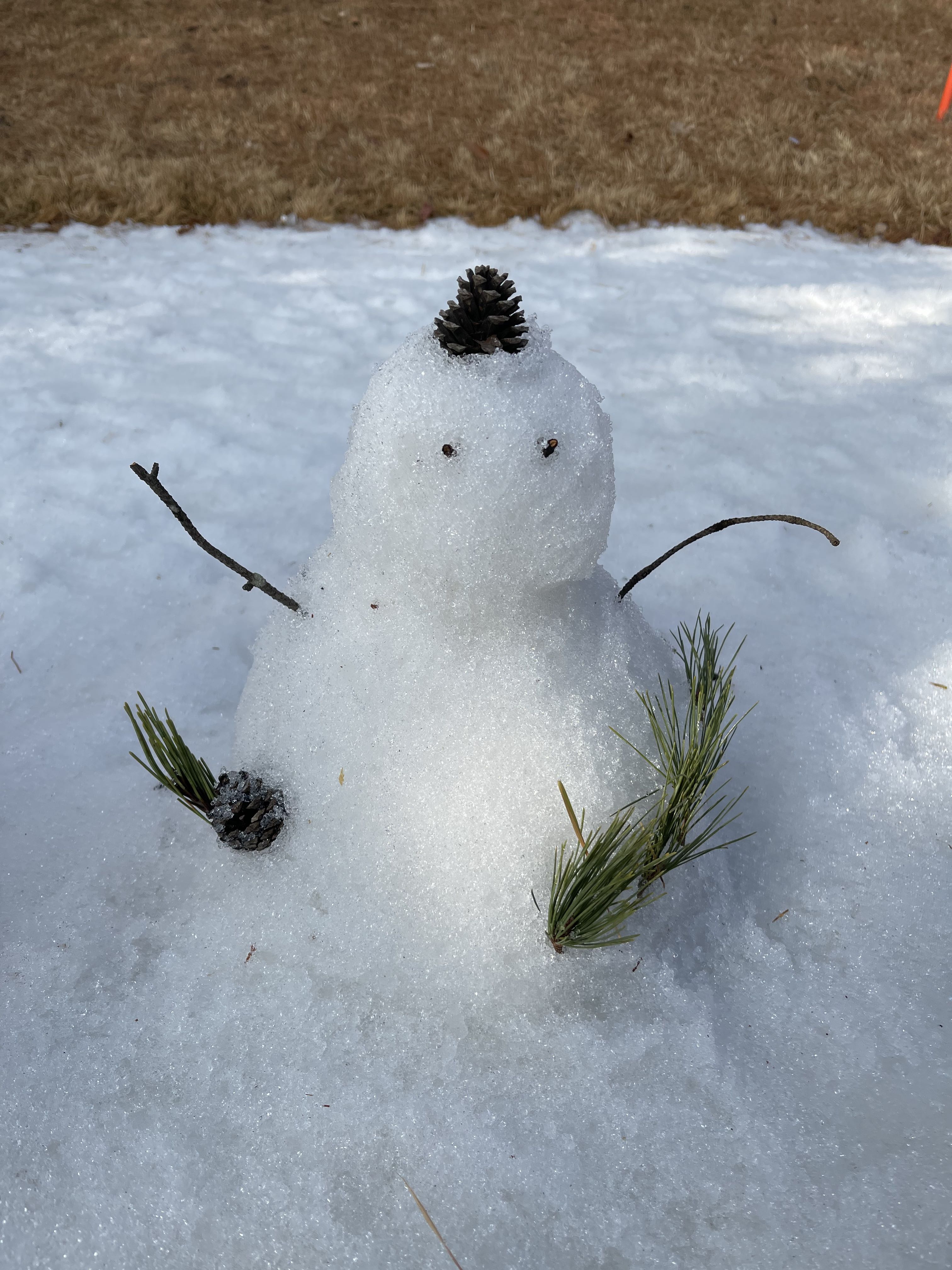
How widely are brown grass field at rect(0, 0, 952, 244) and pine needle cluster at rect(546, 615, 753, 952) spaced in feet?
10.4

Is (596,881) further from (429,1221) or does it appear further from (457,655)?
(429,1221)

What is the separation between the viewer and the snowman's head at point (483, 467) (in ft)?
3.57

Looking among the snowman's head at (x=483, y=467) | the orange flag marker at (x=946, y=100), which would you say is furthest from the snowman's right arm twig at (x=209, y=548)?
the orange flag marker at (x=946, y=100)

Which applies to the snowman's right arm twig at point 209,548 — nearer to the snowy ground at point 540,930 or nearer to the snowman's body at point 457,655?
the snowman's body at point 457,655

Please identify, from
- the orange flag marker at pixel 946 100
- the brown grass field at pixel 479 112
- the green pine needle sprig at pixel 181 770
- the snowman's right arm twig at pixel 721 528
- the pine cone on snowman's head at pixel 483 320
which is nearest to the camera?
the pine cone on snowman's head at pixel 483 320

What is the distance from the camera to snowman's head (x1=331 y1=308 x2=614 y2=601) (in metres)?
1.09

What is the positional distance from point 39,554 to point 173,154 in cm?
281

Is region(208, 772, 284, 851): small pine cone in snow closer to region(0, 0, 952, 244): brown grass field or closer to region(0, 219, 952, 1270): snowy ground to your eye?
region(0, 219, 952, 1270): snowy ground

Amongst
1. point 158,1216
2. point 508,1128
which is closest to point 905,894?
point 508,1128

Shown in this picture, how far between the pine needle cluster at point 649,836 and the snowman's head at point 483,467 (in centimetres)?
30

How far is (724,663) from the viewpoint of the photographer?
74.5 inches

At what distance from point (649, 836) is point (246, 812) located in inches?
24.1

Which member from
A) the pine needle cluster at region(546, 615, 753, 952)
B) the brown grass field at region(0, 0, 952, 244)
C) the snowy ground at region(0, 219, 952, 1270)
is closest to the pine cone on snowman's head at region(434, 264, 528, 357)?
the pine needle cluster at region(546, 615, 753, 952)

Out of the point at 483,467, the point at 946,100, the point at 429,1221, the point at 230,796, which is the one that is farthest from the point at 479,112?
the point at 429,1221
